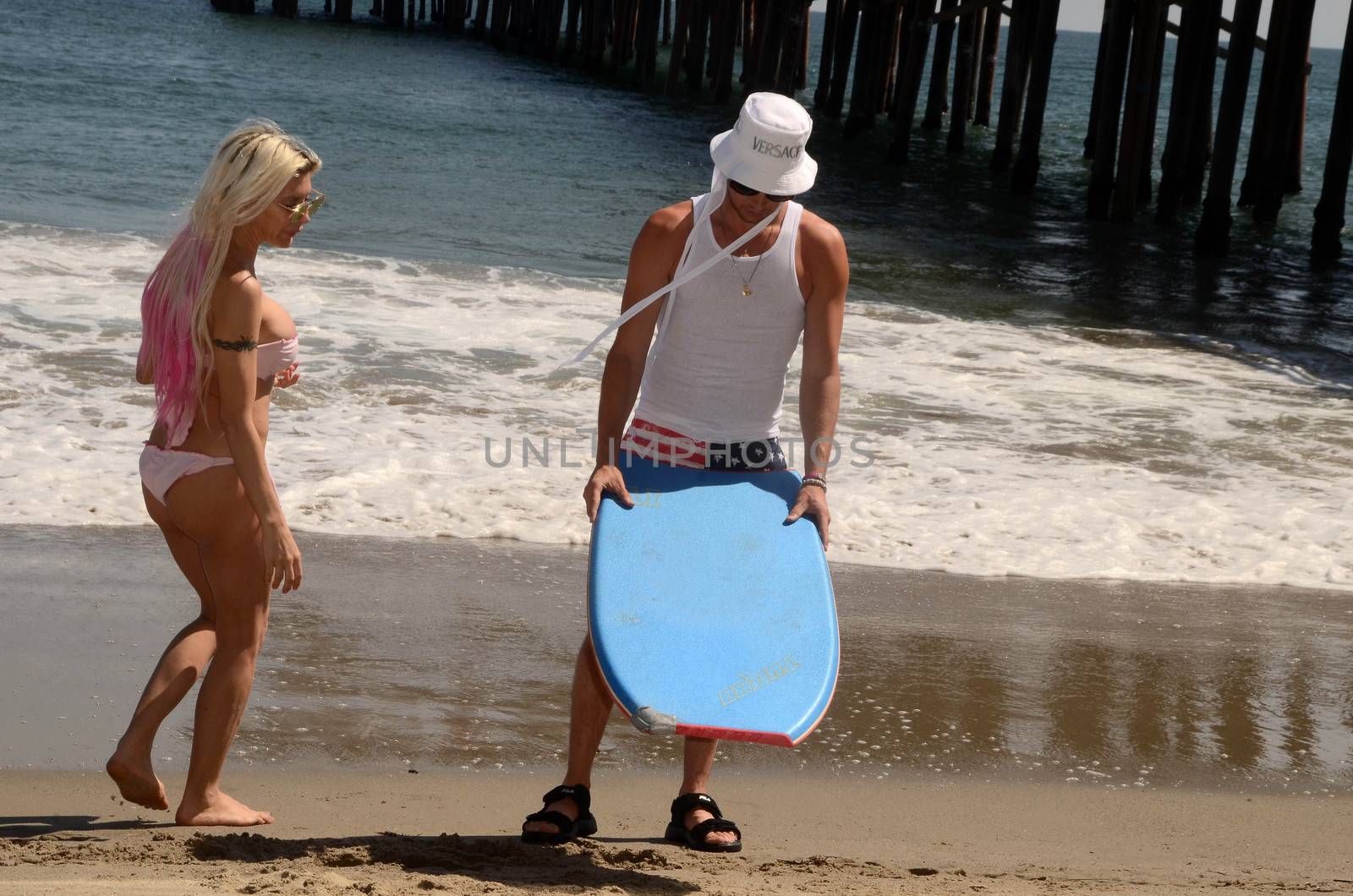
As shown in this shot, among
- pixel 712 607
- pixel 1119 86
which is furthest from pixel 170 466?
pixel 1119 86

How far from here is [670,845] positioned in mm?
2869

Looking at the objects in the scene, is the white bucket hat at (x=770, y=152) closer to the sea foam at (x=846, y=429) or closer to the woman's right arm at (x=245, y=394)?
the woman's right arm at (x=245, y=394)

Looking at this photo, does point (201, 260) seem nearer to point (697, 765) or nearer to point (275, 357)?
point (275, 357)

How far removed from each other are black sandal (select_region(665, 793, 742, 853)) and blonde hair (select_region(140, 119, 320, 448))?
119 centimetres

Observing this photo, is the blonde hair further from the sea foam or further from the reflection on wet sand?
the sea foam

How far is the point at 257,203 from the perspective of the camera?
8.45 feet

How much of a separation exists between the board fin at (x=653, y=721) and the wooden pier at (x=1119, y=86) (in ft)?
37.7

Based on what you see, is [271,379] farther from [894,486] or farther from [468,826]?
[894,486]

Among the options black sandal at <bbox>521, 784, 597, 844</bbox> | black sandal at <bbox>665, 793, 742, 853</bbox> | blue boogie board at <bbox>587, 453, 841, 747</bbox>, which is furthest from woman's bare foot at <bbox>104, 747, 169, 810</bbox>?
black sandal at <bbox>665, 793, 742, 853</bbox>

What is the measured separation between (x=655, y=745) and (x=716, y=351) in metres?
1.09

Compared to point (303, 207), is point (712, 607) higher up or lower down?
lower down

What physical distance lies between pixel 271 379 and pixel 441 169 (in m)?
15.6

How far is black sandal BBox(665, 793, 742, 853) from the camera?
2.83 metres

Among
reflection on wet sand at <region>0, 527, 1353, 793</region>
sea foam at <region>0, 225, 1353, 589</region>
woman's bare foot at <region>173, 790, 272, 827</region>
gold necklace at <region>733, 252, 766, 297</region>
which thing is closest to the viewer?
woman's bare foot at <region>173, 790, 272, 827</region>
